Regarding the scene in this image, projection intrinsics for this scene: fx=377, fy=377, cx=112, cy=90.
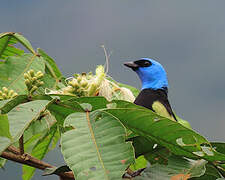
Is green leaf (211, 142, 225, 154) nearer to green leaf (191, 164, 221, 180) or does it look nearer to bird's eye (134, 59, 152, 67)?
green leaf (191, 164, 221, 180)

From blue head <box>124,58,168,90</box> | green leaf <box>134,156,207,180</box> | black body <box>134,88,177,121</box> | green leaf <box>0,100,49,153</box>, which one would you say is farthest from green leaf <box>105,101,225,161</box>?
blue head <box>124,58,168,90</box>

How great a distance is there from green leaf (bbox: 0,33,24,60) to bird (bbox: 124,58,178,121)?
77cm

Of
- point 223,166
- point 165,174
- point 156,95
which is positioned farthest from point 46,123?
point 156,95

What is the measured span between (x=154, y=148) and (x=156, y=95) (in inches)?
55.5

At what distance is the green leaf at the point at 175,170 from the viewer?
110 centimetres

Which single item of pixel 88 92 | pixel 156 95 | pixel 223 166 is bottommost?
pixel 156 95

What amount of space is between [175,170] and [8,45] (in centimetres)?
135

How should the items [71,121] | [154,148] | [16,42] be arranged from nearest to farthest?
1. [71,121]
2. [154,148]
3. [16,42]

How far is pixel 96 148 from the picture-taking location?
954 millimetres

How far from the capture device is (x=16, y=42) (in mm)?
2074

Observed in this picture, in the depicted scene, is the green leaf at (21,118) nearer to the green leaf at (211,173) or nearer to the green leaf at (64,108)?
the green leaf at (64,108)

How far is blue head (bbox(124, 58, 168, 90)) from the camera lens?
3.02 metres

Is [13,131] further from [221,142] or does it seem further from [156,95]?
[156,95]

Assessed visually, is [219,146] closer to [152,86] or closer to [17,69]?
[17,69]
